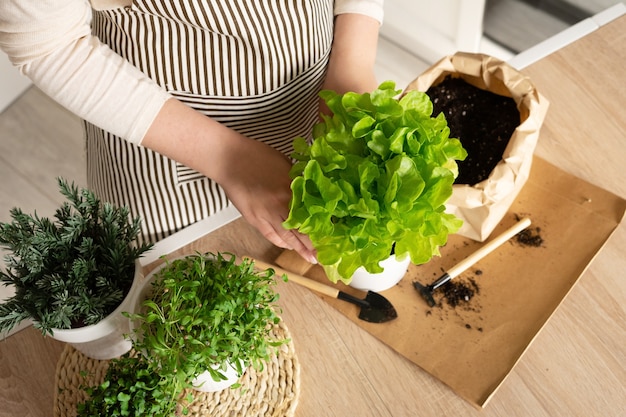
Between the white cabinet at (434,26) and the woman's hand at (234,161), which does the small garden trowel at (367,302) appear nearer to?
the woman's hand at (234,161)

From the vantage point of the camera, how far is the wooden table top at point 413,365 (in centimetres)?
74

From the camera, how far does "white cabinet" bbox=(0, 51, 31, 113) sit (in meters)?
1.95

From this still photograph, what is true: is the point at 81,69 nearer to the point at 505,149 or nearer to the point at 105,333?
the point at 105,333

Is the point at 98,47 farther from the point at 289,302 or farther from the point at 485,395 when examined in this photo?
the point at 485,395

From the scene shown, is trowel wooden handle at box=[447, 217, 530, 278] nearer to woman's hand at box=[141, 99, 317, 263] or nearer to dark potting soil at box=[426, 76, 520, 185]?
dark potting soil at box=[426, 76, 520, 185]

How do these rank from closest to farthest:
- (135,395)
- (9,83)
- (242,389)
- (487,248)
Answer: (135,395), (242,389), (487,248), (9,83)

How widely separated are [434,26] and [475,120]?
122cm

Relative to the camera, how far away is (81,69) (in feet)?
2.54

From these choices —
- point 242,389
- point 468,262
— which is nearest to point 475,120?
point 468,262

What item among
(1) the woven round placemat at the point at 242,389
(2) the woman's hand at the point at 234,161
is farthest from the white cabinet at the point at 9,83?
(1) the woven round placemat at the point at 242,389

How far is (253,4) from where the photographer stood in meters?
0.82

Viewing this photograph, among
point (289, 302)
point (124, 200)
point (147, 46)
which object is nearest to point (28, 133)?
point (124, 200)

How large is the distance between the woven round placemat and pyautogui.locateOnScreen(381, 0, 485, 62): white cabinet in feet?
4.67

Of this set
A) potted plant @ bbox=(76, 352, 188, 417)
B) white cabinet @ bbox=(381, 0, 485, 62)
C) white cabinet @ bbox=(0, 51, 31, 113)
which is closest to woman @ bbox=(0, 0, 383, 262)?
potted plant @ bbox=(76, 352, 188, 417)
